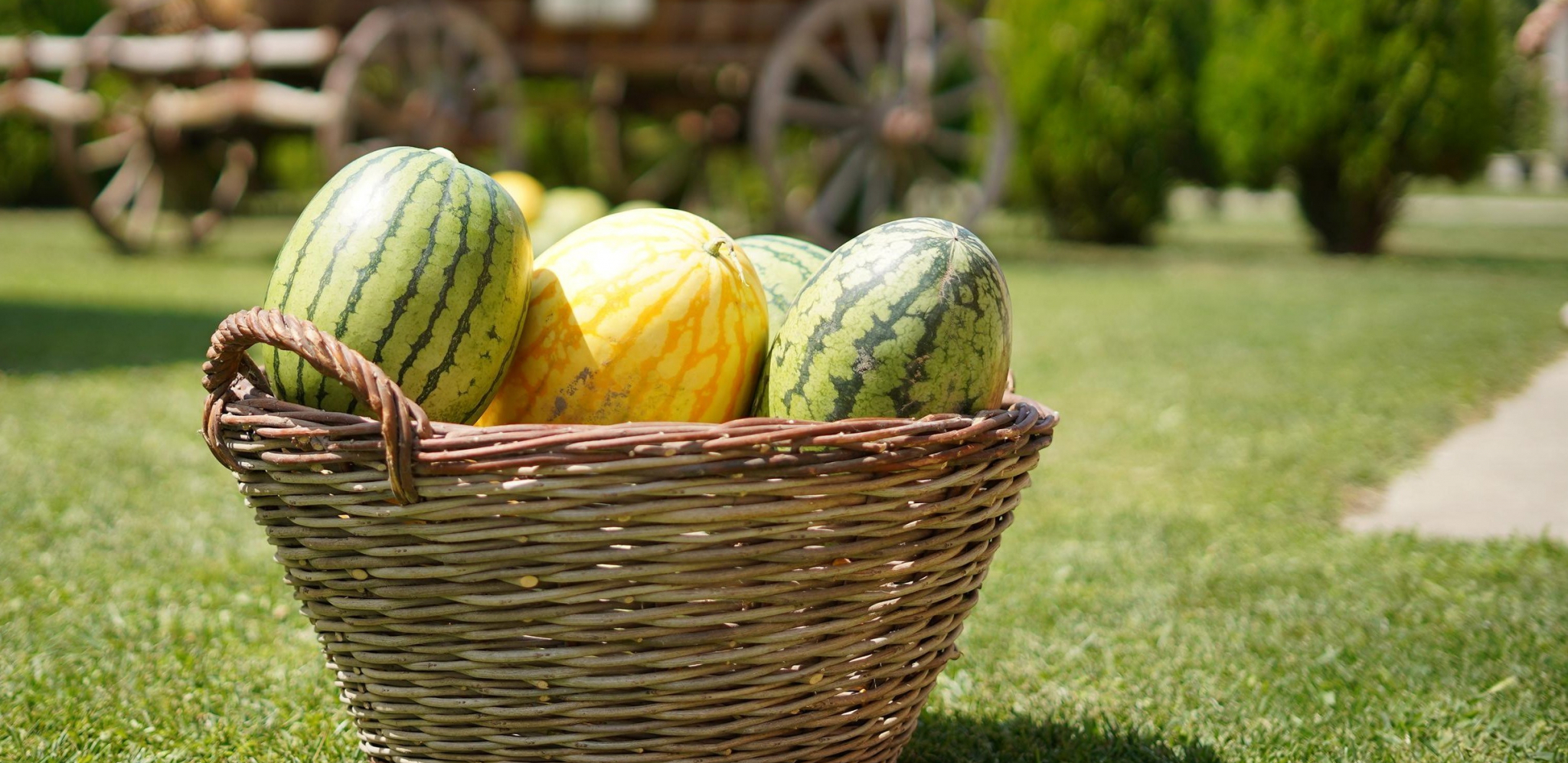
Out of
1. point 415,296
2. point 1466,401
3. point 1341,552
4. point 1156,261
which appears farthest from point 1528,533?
point 1156,261

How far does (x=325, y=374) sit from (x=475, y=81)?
5300 millimetres

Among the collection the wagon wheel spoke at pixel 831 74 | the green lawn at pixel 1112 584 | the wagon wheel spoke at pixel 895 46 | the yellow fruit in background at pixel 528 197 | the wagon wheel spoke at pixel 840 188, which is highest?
the wagon wheel spoke at pixel 895 46

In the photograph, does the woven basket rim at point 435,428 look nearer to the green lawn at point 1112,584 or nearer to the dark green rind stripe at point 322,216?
the dark green rind stripe at point 322,216

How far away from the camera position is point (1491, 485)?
2.78m

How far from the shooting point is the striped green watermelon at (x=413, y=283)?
1311mm

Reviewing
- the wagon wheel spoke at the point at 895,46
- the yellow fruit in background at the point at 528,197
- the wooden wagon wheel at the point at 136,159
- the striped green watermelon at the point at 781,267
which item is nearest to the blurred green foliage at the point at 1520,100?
the wagon wheel spoke at the point at 895,46

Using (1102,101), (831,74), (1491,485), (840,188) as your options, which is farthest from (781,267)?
(1102,101)

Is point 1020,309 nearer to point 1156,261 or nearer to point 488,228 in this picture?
point 1156,261

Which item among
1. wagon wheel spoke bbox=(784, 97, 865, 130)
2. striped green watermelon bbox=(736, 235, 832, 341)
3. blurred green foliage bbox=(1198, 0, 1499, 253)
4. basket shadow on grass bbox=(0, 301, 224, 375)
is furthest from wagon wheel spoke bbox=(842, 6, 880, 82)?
striped green watermelon bbox=(736, 235, 832, 341)

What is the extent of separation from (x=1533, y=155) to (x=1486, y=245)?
689 inches

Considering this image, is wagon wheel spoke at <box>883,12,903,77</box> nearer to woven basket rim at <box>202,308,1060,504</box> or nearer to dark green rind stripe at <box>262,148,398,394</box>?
dark green rind stripe at <box>262,148,398,394</box>

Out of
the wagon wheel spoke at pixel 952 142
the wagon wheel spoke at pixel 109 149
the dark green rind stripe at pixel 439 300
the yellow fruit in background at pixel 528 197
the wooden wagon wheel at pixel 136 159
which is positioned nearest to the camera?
the dark green rind stripe at pixel 439 300

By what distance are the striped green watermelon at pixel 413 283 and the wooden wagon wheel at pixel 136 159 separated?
19.1 feet

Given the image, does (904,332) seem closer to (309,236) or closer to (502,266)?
(502,266)
